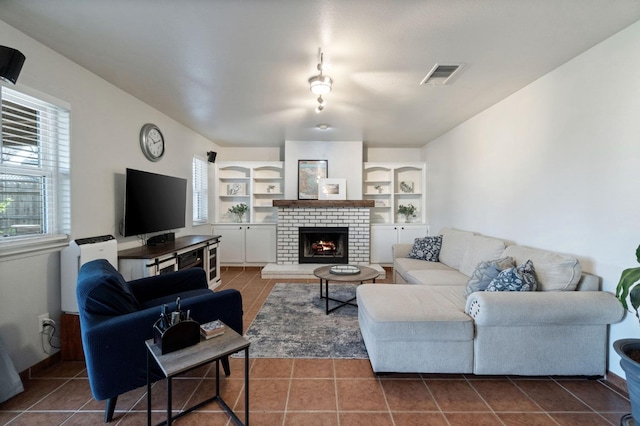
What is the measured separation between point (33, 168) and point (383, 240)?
485cm

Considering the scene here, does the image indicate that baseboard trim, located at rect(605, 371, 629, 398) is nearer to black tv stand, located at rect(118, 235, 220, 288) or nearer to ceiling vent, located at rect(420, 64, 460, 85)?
ceiling vent, located at rect(420, 64, 460, 85)

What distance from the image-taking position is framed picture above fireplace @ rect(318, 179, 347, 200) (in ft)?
17.0

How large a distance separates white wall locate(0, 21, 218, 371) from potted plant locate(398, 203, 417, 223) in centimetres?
444

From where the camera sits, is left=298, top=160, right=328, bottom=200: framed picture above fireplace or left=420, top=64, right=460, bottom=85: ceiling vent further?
left=298, top=160, right=328, bottom=200: framed picture above fireplace

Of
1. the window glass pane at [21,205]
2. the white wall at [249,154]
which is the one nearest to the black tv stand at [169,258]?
the window glass pane at [21,205]

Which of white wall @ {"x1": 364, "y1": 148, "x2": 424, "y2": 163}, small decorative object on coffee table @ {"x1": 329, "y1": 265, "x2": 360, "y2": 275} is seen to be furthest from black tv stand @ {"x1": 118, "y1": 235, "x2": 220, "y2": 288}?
white wall @ {"x1": 364, "y1": 148, "x2": 424, "y2": 163}

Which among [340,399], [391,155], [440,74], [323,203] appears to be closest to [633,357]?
[340,399]

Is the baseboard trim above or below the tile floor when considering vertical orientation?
above

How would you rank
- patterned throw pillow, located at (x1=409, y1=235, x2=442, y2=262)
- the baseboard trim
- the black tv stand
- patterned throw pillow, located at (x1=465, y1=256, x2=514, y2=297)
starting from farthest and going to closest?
patterned throw pillow, located at (x1=409, y1=235, x2=442, y2=262)
the black tv stand
patterned throw pillow, located at (x1=465, y1=256, x2=514, y2=297)
the baseboard trim

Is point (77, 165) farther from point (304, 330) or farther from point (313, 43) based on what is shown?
point (304, 330)

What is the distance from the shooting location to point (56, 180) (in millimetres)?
2230

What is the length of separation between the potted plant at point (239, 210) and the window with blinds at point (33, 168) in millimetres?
3310

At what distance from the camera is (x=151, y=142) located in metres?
3.38

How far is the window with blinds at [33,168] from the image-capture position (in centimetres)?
190
